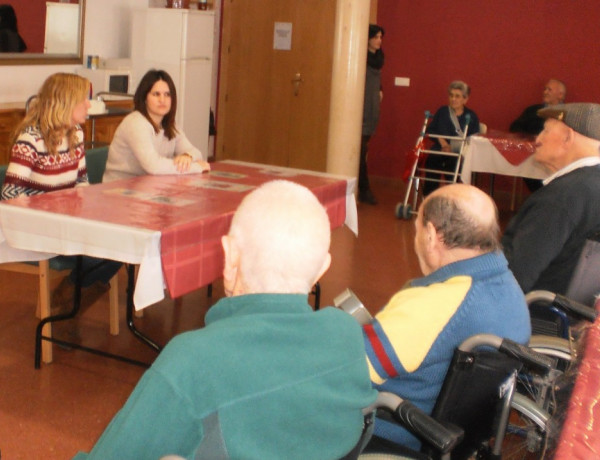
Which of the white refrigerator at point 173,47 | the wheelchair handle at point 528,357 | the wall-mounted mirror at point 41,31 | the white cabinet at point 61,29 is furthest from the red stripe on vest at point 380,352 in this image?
the white refrigerator at point 173,47

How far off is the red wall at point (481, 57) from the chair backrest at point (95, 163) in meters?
5.13

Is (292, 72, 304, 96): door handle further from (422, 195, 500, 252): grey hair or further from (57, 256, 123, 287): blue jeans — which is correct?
(422, 195, 500, 252): grey hair

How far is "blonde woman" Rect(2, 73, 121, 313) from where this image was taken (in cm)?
355

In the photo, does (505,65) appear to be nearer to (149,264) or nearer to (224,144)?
(224,144)

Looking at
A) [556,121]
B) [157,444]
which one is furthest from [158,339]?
[157,444]

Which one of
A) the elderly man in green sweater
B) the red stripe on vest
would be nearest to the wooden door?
the red stripe on vest

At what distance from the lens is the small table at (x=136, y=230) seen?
2.82m

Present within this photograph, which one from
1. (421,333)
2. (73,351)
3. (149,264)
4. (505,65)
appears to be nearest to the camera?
(421,333)

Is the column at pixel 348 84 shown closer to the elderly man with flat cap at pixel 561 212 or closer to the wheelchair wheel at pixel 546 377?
the elderly man with flat cap at pixel 561 212

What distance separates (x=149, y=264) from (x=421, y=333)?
1.21 m

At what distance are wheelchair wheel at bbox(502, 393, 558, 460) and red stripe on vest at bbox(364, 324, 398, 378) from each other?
0.33m

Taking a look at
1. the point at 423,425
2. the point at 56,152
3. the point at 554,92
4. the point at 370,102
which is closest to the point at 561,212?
the point at 423,425

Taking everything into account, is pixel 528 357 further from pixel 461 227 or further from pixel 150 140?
pixel 150 140

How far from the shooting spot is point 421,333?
75.8 inches
